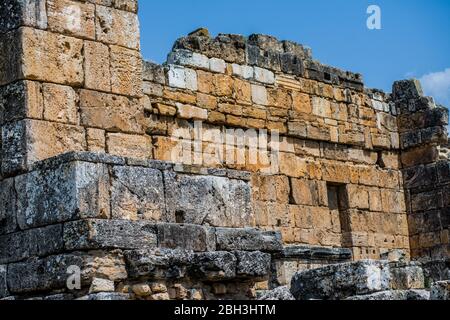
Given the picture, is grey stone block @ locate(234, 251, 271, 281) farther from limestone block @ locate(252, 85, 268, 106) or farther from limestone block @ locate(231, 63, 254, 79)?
limestone block @ locate(252, 85, 268, 106)

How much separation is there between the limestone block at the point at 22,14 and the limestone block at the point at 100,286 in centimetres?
251

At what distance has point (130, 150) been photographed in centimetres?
900

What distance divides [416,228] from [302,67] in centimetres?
413

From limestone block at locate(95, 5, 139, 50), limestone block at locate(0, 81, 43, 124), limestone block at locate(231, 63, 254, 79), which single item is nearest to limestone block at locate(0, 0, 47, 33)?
limestone block at locate(0, 81, 43, 124)

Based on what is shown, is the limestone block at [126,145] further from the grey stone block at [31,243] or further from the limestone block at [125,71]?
the grey stone block at [31,243]

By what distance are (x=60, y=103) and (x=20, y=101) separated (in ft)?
1.33

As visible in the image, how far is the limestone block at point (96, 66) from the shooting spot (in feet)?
28.7

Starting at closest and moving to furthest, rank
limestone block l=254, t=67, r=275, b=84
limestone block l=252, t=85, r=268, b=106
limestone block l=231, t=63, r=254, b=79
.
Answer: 1. limestone block l=231, t=63, r=254, b=79
2. limestone block l=252, t=85, r=268, b=106
3. limestone block l=254, t=67, r=275, b=84

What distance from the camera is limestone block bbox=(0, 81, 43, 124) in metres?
8.16

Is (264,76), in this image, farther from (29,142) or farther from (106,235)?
(106,235)

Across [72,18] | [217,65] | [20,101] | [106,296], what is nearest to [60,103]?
[20,101]

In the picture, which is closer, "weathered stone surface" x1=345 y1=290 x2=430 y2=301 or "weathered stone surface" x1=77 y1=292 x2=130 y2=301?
"weathered stone surface" x1=345 y1=290 x2=430 y2=301

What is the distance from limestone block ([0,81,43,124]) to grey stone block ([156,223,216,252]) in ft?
5.21
